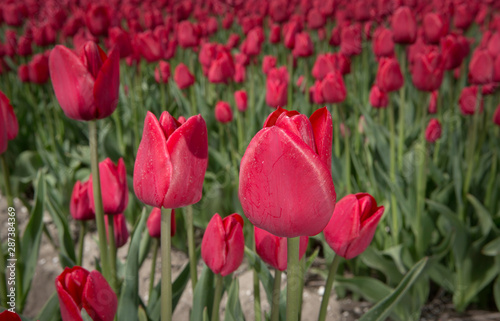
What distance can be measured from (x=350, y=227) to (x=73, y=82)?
1.65 ft

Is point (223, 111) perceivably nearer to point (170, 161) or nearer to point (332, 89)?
point (332, 89)

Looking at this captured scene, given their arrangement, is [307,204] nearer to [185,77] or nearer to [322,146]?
[322,146]

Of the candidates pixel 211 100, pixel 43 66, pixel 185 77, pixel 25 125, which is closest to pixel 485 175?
pixel 185 77

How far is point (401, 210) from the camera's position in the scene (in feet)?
5.95

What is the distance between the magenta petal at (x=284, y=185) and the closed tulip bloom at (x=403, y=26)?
161 centimetres

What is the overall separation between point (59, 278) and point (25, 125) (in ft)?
8.16

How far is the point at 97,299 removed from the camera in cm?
62

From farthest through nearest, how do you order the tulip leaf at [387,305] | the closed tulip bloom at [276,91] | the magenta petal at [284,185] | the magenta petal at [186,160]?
the closed tulip bloom at [276,91]
the tulip leaf at [387,305]
the magenta petal at [186,160]
the magenta petal at [284,185]

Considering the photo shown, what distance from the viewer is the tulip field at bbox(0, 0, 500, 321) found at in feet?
1.85

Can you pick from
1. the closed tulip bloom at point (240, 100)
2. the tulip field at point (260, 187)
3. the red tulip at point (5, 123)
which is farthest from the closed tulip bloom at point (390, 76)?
the red tulip at point (5, 123)

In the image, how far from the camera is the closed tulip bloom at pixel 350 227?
0.66m

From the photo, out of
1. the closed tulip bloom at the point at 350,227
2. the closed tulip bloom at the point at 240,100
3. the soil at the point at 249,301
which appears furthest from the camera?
the closed tulip bloom at the point at 240,100

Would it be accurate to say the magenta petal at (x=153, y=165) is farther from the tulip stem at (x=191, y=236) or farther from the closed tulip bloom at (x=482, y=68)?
the closed tulip bloom at (x=482, y=68)

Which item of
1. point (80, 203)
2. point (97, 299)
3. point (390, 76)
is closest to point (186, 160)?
point (97, 299)
